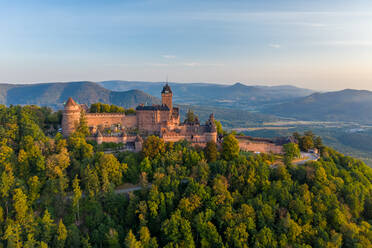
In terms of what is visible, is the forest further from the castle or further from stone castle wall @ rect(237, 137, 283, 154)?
stone castle wall @ rect(237, 137, 283, 154)

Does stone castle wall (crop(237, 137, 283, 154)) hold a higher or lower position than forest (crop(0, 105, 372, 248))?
higher

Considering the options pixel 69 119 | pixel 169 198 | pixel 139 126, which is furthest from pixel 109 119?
pixel 169 198

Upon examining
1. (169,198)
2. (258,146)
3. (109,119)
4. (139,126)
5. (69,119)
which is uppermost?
(69,119)

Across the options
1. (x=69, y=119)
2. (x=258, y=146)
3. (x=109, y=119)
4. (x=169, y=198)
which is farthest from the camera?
(x=109, y=119)

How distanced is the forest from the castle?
4.70m

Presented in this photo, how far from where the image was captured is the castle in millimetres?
68562

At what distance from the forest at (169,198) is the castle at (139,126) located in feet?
15.4

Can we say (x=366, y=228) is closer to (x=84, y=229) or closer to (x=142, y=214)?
(x=142, y=214)

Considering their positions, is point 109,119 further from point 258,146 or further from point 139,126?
point 258,146

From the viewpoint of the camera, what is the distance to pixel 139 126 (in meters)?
78.8

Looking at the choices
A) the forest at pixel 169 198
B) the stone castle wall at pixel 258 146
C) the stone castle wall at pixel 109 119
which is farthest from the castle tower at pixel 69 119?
the stone castle wall at pixel 258 146

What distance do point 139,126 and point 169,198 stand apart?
108 feet

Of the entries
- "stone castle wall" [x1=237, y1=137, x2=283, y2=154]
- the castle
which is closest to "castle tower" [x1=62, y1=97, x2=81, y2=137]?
the castle

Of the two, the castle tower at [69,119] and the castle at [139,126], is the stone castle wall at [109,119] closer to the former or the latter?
the castle at [139,126]
